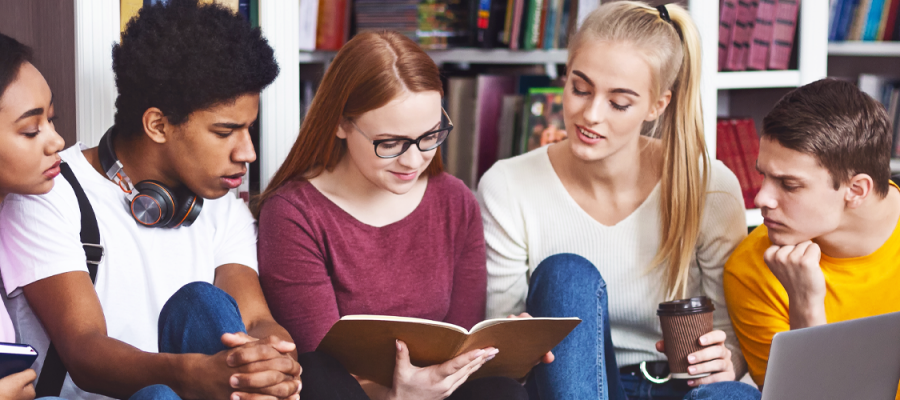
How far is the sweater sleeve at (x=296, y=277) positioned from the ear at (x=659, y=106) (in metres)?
Result: 0.71

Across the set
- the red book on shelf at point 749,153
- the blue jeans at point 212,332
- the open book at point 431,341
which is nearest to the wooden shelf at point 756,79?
the red book on shelf at point 749,153

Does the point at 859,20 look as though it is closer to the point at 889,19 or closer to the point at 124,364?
the point at 889,19

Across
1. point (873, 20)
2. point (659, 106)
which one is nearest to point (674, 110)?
point (659, 106)

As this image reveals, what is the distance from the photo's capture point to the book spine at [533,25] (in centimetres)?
222

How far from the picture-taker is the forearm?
1.13 m

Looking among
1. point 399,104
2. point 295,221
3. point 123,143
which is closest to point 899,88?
point 399,104

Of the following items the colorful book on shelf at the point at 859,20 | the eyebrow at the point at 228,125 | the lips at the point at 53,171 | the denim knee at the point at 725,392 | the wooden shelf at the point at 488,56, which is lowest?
the denim knee at the point at 725,392

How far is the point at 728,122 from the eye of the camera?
86.8 inches

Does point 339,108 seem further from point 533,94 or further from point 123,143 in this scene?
point 533,94

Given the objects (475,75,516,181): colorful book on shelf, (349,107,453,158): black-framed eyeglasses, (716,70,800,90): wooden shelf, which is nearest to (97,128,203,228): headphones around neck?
(349,107,453,158): black-framed eyeglasses

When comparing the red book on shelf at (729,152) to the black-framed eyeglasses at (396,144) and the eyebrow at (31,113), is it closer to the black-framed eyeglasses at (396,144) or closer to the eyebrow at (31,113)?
the black-framed eyeglasses at (396,144)

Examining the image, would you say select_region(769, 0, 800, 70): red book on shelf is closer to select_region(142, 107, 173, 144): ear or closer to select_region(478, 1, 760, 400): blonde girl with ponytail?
select_region(478, 1, 760, 400): blonde girl with ponytail

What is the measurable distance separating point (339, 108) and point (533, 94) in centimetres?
95

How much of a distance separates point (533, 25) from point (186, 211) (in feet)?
4.11
